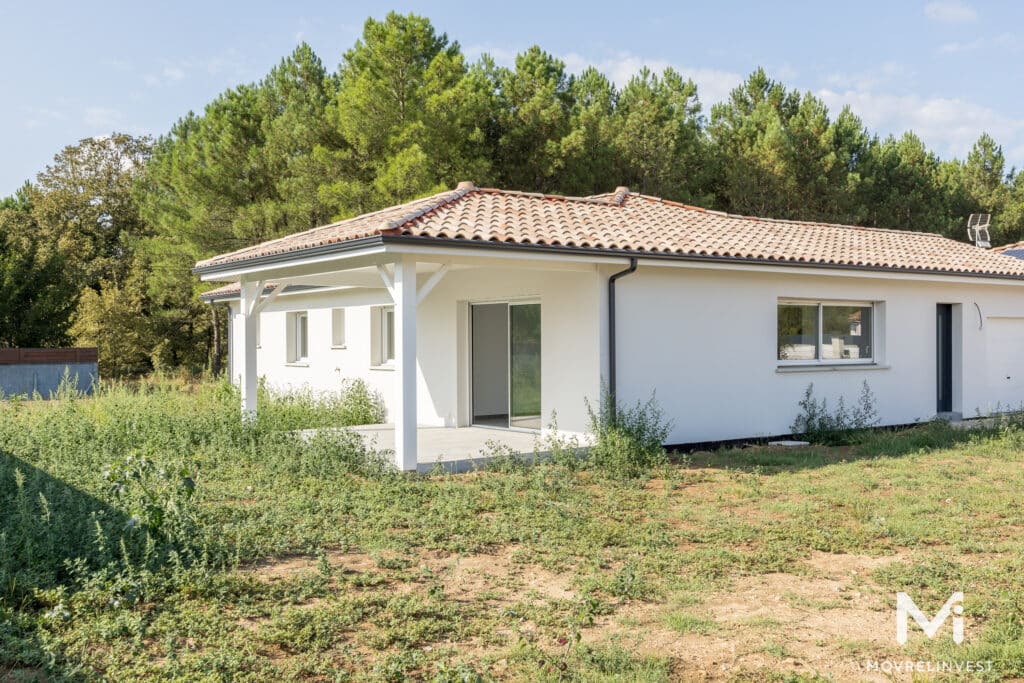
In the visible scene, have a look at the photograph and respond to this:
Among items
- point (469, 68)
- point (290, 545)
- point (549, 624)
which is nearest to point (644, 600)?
point (549, 624)

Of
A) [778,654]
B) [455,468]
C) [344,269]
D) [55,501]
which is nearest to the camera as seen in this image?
[778,654]

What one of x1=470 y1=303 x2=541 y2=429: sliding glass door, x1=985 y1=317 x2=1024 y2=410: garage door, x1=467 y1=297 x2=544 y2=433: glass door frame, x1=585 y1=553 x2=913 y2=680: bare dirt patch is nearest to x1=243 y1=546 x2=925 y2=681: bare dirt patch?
x1=585 y1=553 x2=913 y2=680: bare dirt patch

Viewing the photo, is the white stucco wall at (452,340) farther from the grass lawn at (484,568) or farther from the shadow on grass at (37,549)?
the shadow on grass at (37,549)

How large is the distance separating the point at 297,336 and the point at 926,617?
Result: 713 inches

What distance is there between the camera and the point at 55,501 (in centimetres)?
788

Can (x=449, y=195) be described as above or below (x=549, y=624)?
above

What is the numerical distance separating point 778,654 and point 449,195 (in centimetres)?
979

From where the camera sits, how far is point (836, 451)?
41.4 feet

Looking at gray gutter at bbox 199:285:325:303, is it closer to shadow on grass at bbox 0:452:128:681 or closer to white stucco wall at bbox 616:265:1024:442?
white stucco wall at bbox 616:265:1024:442

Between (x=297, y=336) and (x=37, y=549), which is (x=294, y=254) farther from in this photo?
(x=297, y=336)

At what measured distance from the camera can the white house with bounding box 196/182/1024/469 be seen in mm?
11086

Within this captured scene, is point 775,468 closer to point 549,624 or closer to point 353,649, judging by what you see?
point 549,624

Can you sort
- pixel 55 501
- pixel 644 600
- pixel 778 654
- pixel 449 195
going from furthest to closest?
pixel 449 195 < pixel 55 501 < pixel 644 600 < pixel 778 654

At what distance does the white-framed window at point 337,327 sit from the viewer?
19156 millimetres
